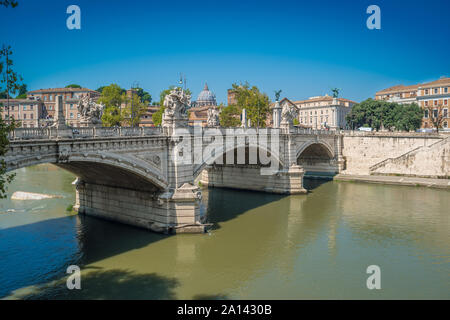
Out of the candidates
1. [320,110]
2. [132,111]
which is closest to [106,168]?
[132,111]

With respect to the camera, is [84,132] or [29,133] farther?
[84,132]

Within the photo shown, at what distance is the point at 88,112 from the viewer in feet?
55.4

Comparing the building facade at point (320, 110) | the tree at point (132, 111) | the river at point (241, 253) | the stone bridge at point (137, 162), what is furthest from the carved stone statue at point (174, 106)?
the building facade at point (320, 110)

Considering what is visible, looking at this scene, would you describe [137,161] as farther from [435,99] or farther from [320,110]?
[320,110]

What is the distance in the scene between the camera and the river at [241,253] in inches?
532

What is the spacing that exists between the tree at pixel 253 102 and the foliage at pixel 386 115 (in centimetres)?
2274

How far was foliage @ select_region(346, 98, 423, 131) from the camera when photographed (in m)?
60.1

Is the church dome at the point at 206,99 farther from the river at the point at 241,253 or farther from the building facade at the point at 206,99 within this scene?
the river at the point at 241,253

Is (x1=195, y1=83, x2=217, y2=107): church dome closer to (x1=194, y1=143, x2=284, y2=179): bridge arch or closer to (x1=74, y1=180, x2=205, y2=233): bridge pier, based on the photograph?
(x1=194, y1=143, x2=284, y2=179): bridge arch

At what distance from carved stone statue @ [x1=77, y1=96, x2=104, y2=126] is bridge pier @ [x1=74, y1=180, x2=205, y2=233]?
184 inches

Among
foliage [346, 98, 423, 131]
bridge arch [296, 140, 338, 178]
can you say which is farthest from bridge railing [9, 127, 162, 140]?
foliage [346, 98, 423, 131]

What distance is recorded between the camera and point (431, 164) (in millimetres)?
36344

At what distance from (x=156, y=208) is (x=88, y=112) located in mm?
5753

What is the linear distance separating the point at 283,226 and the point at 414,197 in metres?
13.6
